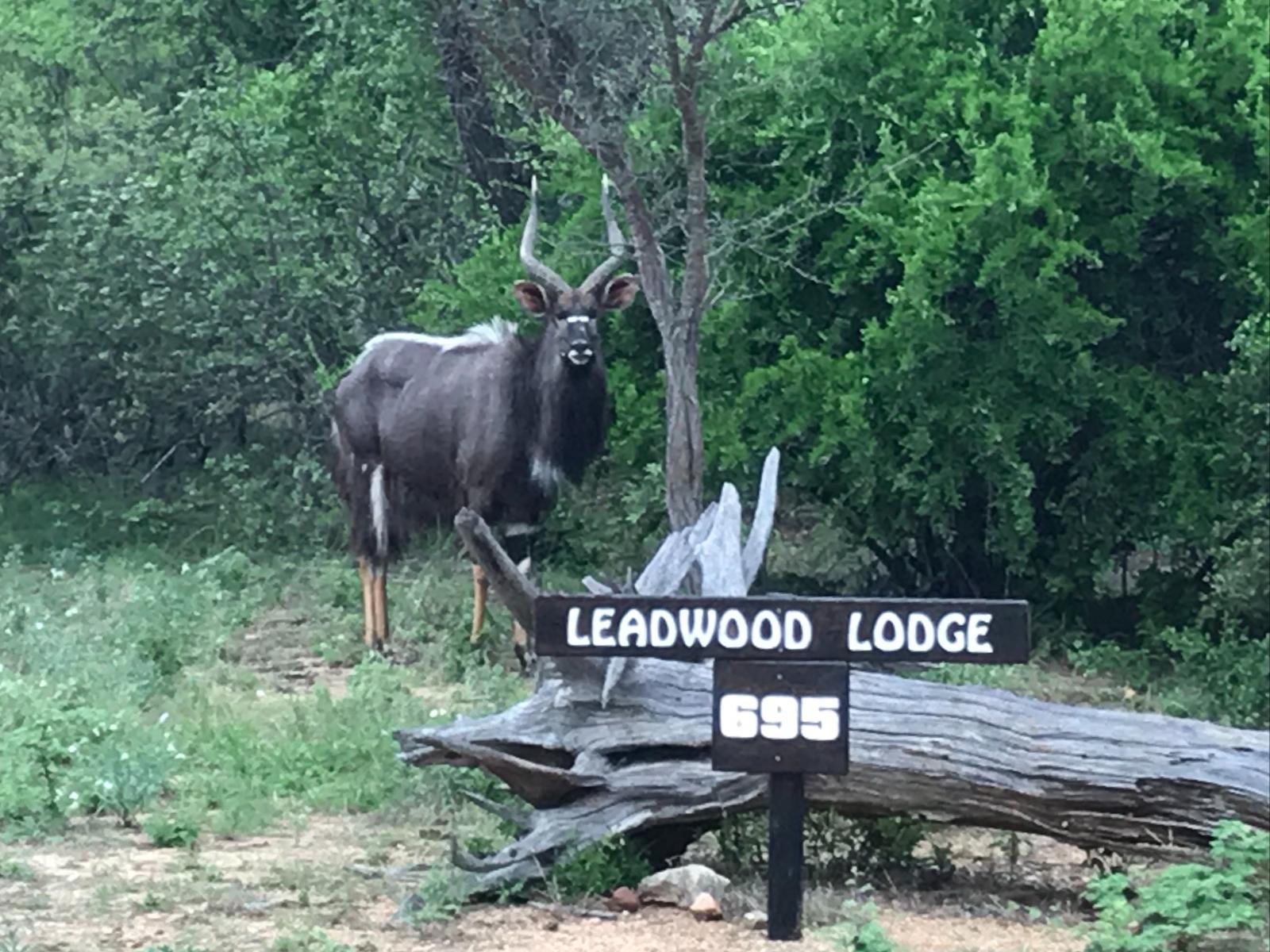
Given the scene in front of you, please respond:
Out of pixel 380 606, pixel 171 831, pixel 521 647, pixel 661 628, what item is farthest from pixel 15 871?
pixel 380 606

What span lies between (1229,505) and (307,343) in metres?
7.82

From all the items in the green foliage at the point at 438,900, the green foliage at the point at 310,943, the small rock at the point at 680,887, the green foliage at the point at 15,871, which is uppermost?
the small rock at the point at 680,887

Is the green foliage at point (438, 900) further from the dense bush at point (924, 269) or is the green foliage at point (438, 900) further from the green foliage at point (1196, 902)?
the dense bush at point (924, 269)

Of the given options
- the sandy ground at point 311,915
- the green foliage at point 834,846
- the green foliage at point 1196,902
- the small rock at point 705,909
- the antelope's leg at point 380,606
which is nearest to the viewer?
the green foliage at point 1196,902

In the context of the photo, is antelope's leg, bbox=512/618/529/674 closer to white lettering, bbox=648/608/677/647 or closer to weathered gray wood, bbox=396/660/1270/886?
weathered gray wood, bbox=396/660/1270/886

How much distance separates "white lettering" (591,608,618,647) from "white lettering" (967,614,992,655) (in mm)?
1076

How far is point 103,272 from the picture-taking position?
683 inches

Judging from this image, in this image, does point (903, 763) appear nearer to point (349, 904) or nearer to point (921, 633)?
point (921, 633)

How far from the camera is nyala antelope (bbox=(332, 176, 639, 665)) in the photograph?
1261 centimetres

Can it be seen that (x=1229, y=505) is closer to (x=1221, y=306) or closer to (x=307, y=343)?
(x=1221, y=306)

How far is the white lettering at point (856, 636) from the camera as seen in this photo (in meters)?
6.23

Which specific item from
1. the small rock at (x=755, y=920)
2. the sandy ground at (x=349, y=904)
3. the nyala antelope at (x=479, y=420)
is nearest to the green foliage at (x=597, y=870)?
the sandy ground at (x=349, y=904)

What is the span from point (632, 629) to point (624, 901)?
1031 millimetres

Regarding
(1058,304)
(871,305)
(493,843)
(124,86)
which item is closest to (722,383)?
(871,305)
